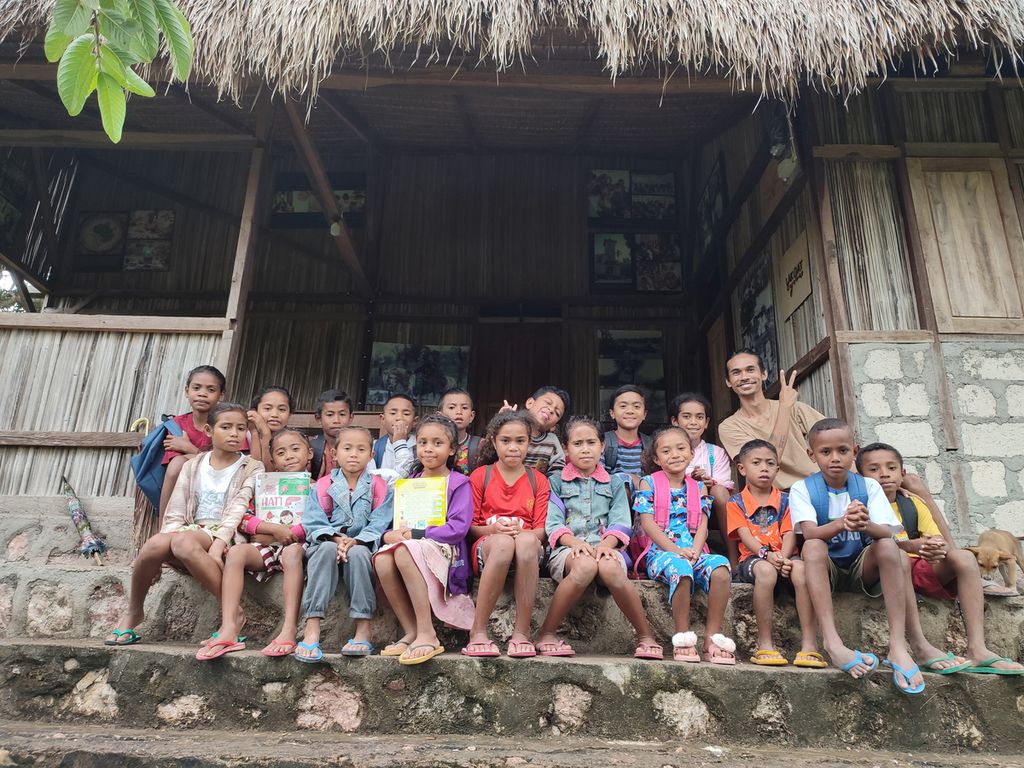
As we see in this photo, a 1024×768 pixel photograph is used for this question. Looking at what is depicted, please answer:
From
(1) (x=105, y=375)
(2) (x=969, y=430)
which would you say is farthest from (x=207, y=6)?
(2) (x=969, y=430)

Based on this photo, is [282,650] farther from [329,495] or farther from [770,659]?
[770,659]

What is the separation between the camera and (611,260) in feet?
25.0

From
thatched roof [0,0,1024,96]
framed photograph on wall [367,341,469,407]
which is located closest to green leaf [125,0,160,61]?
thatched roof [0,0,1024,96]

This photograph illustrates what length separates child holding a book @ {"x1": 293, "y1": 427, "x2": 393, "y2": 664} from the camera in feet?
10.3

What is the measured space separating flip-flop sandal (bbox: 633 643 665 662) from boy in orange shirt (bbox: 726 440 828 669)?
1.33 ft

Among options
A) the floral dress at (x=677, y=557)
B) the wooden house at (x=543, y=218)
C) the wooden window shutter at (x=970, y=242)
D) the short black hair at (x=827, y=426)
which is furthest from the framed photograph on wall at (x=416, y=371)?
the short black hair at (x=827, y=426)

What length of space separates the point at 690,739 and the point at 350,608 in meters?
1.42

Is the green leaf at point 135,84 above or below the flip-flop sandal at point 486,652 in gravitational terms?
above

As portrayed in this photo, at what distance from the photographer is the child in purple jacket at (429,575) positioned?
308 centimetres

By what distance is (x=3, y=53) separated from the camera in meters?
4.82

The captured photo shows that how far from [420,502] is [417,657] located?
0.72 meters

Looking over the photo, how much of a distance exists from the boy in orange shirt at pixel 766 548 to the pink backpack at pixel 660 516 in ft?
0.71

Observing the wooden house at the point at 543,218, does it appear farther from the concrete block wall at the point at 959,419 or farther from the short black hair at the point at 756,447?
the short black hair at the point at 756,447

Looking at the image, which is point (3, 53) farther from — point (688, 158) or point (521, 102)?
point (688, 158)
